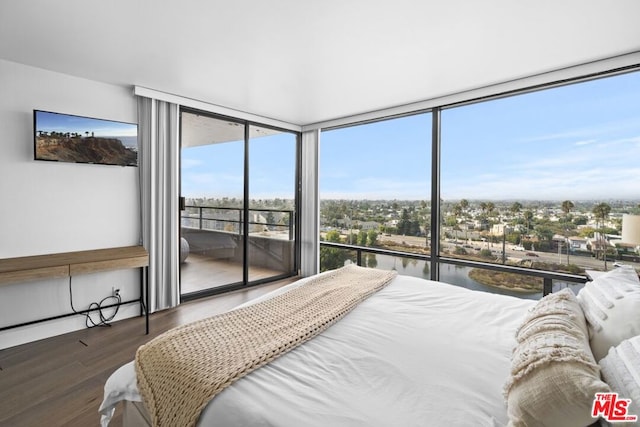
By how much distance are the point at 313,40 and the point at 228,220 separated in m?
2.76

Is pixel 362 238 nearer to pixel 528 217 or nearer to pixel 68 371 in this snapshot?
pixel 528 217

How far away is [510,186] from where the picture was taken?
10.5 feet

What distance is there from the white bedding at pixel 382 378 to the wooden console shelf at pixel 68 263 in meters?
1.65

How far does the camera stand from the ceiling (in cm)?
193

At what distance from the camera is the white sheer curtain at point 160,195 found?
3.39 metres

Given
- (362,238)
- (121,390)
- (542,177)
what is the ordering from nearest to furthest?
1. (121,390)
2. (542,177)
3. (362,238)

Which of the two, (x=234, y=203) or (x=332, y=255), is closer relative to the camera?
(x=234, y=203)

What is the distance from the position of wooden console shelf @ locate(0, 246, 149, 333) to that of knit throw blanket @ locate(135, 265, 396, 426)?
1.68 metres

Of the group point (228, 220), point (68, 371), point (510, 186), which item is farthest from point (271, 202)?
point (510, 186)

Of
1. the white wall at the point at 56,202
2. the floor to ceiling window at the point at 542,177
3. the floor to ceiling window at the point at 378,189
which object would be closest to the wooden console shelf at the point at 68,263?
the white wall at the point at 56,202

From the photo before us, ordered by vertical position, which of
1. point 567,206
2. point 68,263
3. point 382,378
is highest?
point 567,206

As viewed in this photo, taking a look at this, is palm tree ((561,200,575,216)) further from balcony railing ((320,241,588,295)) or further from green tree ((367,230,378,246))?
green tree ((367,230,378,246))

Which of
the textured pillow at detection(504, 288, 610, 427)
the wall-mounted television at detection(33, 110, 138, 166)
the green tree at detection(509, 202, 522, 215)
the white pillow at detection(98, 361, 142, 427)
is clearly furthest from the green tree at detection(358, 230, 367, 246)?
the white pillow at detection(98, 361, 142, 427)

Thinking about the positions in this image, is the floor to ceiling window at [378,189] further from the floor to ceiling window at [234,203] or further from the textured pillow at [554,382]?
the textured pillow at [554,382]
